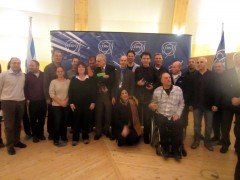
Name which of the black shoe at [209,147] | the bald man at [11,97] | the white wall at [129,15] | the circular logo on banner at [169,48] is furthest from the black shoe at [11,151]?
the white wall at [129,15]

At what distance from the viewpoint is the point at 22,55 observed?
18.9 ft

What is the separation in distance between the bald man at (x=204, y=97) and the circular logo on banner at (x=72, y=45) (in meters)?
2.77

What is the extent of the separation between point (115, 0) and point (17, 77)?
14.0 feet

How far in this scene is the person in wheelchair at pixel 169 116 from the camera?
3.20m

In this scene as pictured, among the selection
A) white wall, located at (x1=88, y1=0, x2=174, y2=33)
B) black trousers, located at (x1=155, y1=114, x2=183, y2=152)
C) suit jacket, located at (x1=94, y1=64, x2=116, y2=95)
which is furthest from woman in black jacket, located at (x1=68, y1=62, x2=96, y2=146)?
white wall, located at (x1=88, y1=0, x2=174, y2=33)

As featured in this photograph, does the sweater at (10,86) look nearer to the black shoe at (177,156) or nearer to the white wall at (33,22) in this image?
the black shoe at (177,156)

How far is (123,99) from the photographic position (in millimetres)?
3604

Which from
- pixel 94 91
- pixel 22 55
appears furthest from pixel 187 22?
pixel 22 55

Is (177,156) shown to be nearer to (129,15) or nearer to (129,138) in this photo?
(129,138)

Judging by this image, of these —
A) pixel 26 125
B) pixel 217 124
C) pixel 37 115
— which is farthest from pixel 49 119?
pixel 217 124

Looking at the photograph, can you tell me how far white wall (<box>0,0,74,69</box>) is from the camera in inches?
214

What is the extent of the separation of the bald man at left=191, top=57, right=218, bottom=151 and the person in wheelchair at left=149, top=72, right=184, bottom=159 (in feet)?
1.49

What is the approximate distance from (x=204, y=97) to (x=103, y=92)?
1.75m

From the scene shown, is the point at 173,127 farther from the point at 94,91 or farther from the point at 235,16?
the point at 235,16
